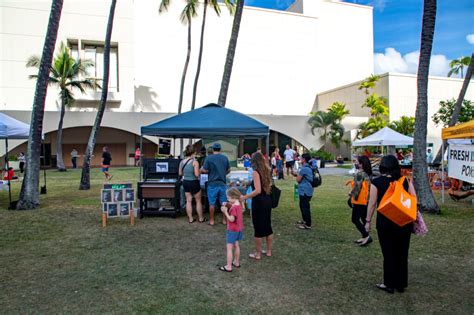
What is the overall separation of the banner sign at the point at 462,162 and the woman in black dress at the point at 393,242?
481cm

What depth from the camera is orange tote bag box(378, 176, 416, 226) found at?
362 centimetres

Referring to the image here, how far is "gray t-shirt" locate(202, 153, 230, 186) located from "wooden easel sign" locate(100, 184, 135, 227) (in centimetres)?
150

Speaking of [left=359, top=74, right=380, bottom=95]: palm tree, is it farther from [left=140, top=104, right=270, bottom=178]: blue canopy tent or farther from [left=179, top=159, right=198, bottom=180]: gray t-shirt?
[left=179, top=159, right=198, bottom=180]: gray t-shirt

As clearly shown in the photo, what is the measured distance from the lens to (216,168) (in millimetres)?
7047

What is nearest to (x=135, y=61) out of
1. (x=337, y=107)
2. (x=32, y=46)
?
(x=32, y=46)

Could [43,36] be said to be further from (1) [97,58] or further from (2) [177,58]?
(2) [177,58]

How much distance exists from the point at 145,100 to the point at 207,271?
32152 millimetres

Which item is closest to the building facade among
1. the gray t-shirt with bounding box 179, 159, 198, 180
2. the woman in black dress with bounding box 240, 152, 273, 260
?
the gray t-shirt with bounding box 179, 159, 198, 180

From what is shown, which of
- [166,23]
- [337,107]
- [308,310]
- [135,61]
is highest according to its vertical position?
[166,23]

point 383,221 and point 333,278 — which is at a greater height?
point 383,221

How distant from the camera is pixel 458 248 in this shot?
562 centimetres

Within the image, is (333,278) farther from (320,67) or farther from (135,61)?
(320,67)

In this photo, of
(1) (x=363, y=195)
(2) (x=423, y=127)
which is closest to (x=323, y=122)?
(2) (x=423, y=127)

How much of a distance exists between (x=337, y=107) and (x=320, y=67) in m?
11.9
